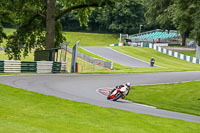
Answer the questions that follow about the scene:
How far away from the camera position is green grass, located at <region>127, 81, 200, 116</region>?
54.1ft

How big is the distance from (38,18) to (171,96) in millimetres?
19818

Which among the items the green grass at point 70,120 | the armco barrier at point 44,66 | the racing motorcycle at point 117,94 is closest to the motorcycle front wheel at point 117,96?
the racing motorcycle at point 117,94

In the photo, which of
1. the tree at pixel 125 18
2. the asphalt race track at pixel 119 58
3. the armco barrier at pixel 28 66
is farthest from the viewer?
the tree at pixel 125 18

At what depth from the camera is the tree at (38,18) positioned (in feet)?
109

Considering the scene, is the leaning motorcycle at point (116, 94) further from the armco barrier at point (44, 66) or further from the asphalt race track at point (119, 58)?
the asphalt race track at point (119, 58)

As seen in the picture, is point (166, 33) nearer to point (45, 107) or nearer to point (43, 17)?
point (43, 17)

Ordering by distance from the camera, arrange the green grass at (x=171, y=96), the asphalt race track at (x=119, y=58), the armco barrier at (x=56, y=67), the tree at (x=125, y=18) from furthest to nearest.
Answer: the tree at (x=125, y=18) → the asphalt race track at (x=119, y=58) → the armco barrier at (x=56, y=67) → the green grass at (x=171, y=96)

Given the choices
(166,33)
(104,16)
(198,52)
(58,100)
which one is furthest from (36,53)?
(104,16)

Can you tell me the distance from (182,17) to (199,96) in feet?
34.1

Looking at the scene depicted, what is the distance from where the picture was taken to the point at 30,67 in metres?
28.1

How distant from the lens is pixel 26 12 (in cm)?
3438

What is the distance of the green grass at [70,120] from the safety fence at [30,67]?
505 inches

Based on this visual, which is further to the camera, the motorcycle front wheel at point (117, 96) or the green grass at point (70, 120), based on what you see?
the motorcycle front wheel at point (117, 96)

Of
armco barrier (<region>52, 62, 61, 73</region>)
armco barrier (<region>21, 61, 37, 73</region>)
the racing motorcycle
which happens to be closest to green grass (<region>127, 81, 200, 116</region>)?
the racing motorcycle
